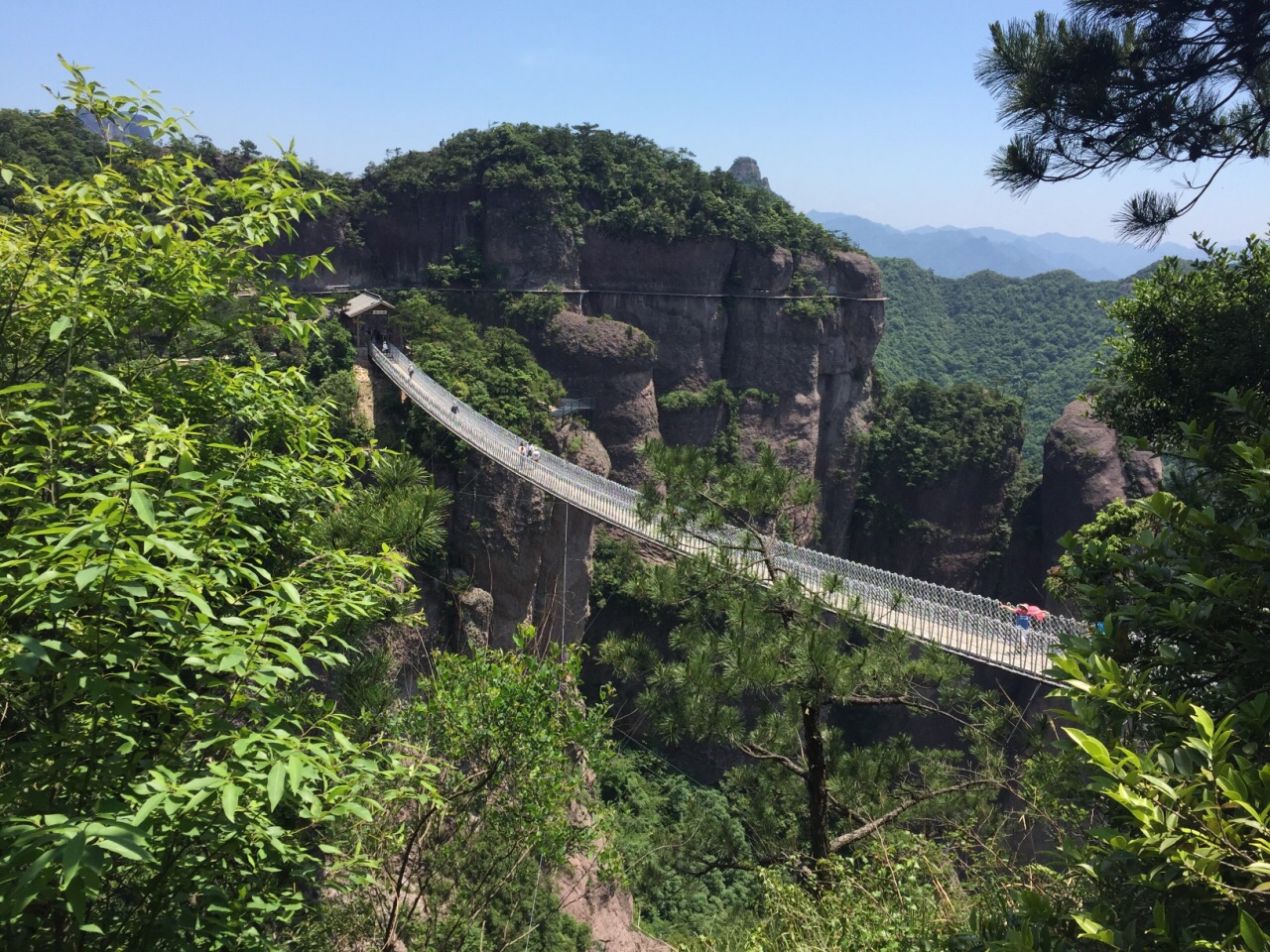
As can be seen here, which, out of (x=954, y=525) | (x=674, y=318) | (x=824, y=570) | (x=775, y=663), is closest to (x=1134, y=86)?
(x=775, y=663)

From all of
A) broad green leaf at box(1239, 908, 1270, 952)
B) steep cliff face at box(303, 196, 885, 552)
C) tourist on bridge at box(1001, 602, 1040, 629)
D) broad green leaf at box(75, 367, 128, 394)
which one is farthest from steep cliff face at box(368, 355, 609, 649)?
broad green leaf at box(1239, 908, 1270, 952)

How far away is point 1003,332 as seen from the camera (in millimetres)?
46531

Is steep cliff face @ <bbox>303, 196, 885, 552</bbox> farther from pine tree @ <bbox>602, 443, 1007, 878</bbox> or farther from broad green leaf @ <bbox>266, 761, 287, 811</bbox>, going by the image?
broad green leaf @ <bbox>266, 761, 287, 811</bbox>

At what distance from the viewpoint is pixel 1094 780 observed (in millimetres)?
2123

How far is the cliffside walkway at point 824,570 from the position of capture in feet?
22.3

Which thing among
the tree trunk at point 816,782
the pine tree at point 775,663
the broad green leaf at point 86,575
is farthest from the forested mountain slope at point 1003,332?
the broad green leaf at point 86,575

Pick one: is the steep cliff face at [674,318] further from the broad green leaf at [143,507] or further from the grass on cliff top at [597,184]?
the broad green leaf at [143,507]

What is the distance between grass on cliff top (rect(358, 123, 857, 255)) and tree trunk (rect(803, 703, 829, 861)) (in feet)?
62.7

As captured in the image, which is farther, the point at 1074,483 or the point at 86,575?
the point at 1074,483

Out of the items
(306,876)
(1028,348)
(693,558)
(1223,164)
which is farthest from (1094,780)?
(1028,348)

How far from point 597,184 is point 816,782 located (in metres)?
20.8

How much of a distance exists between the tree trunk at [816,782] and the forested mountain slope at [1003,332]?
35.9 metres

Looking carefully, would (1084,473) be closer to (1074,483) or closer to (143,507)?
(1074,483)

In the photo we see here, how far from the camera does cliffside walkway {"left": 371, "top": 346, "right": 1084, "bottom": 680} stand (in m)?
6.79
